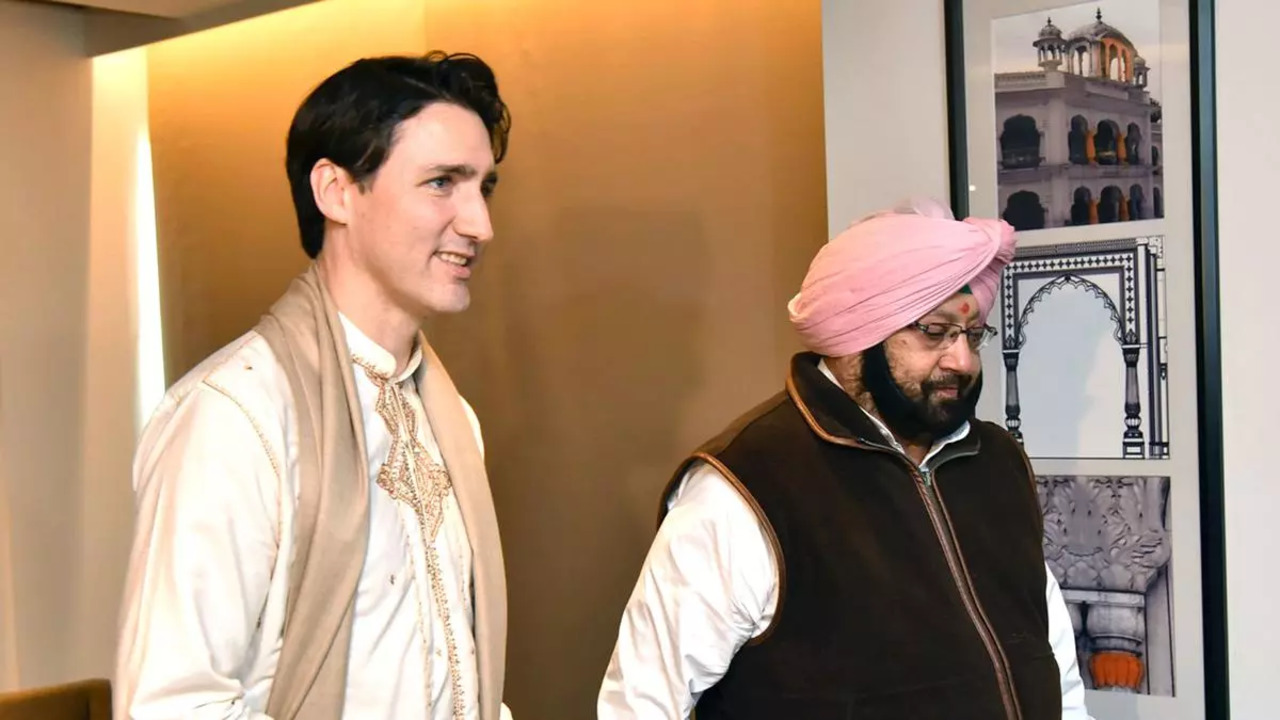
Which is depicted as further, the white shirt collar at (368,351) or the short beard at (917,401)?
the short beard at (917,401)

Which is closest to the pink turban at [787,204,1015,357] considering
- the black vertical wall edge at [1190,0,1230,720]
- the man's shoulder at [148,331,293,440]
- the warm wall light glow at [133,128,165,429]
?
the black vertical wall edge at [1190,0,1230,720]

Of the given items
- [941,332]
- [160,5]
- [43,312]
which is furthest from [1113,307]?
[43,312]

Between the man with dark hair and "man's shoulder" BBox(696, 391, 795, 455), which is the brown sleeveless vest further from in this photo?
the man with dark hair

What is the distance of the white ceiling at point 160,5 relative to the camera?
3293 mm

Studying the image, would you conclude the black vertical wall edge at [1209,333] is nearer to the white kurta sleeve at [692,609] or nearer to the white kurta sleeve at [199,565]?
the white kurta sleeve at [692,609]

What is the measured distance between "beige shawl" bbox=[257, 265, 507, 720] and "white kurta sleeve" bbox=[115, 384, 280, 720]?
0.04 metres

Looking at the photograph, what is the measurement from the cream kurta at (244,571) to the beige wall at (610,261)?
125 centimetres

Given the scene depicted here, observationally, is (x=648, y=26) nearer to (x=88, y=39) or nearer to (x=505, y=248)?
(x=505, y=248)

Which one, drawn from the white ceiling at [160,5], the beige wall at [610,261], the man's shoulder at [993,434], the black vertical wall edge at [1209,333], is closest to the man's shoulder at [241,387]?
the man's shoulder at [993,434]

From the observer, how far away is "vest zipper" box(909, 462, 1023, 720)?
5.41ft

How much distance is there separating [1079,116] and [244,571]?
4.45 feet

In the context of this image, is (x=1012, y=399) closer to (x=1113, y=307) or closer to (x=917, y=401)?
(x=1113, y=307)

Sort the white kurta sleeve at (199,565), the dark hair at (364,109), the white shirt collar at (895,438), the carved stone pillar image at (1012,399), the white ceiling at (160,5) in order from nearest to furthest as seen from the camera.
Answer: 1. the white kurta sleeve at (199,565)
2. the dark hair at (364,109)
3. the white shirt collar at (895,438)
4. the carved stone pillar image at (1012,399)
5. the white ceiling at (160,5)

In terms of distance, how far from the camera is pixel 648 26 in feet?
9.34
